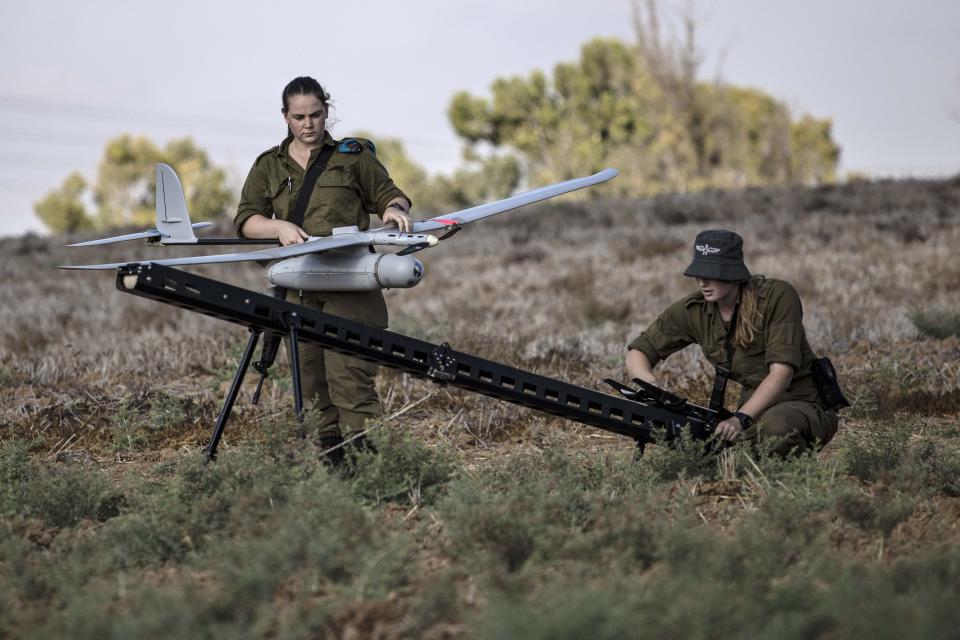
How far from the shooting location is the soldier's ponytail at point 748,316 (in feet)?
17.9

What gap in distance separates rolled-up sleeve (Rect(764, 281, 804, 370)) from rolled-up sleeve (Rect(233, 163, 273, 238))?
8.56ft

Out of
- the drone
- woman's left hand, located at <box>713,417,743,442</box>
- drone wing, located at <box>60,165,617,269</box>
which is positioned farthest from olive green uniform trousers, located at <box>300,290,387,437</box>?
woman's left hand, located at <box>713,417,743,442</box>

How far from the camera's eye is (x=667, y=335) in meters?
5.72

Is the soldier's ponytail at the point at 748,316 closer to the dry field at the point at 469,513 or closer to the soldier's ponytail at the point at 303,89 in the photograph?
the dry field at the point at 469,513

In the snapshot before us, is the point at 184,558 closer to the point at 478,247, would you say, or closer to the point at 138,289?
the point at 138,289

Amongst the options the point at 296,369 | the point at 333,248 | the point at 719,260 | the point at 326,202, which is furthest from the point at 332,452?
the point at 719,260

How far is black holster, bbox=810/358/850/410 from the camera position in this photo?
5.55m

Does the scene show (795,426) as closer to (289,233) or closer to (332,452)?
(332,452)

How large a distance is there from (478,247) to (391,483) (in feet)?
50.2

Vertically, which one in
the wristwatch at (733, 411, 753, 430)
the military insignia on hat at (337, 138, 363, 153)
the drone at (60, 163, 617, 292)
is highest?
the military insignia on hat at (337, 138, 363, 153)

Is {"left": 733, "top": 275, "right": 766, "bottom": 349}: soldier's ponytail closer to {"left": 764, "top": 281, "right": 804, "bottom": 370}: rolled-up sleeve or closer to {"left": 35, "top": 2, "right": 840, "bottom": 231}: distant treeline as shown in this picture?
{"left": 764, "top": 281, "right": 804, "bottom": 370}: rolled-up sleeve

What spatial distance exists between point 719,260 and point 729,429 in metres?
0.83

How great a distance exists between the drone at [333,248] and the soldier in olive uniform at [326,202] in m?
0.22

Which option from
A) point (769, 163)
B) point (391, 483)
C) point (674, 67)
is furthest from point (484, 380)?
point (769, 163)
